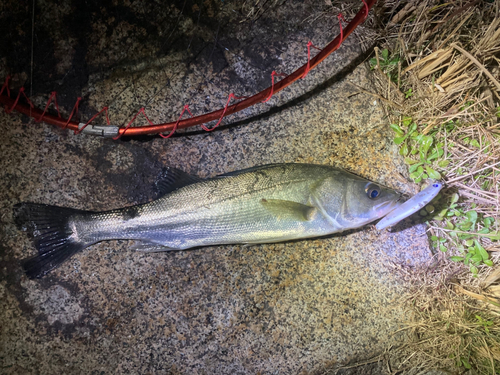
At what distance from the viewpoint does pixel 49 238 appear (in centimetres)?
278

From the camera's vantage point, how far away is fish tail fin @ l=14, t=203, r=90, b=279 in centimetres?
275

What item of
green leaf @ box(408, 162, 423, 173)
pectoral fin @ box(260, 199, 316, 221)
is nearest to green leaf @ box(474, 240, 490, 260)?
green leaf @ box(408, 162, 423, 173)

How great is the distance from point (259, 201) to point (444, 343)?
7.48ft

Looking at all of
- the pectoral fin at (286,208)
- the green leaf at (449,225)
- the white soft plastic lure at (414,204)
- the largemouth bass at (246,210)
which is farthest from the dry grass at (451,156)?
the pectoral fin at (286,208)

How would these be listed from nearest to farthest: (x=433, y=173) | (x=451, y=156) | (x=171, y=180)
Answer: (x=171, y=180), (x=433, y=173), (x=451, y=156)

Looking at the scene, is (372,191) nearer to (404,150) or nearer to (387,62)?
(404,150)

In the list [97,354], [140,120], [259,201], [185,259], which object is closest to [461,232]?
[259,201]

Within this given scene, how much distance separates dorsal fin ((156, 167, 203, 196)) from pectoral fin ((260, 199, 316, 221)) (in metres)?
0.66

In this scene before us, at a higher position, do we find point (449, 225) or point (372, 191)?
point (372, 191)

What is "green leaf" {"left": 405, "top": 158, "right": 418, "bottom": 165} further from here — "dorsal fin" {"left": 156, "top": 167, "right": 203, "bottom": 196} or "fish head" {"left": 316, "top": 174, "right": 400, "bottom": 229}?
"dorsal fin" {"left": 156, "top": 167, "right": 203, "bottom": 196}

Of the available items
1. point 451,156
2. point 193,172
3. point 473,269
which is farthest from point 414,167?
point 193,172

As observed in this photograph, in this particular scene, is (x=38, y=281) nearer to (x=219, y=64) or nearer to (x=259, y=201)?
(x=259, y=201)

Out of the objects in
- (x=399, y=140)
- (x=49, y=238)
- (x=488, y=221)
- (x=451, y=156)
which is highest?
(x=49, y=238)

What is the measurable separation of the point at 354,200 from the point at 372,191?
6.3 inches
